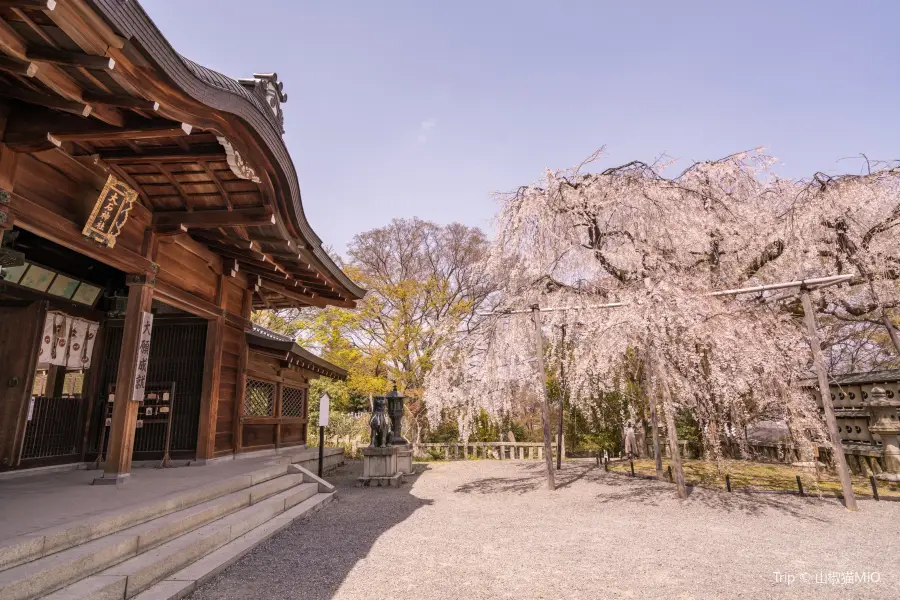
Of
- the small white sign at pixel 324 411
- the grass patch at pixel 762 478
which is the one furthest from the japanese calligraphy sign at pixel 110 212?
the grass patch at pixel 762 478

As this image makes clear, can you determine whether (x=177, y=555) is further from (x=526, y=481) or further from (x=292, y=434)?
(x=292, y=434)

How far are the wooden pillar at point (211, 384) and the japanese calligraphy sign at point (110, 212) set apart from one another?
2.86 metres

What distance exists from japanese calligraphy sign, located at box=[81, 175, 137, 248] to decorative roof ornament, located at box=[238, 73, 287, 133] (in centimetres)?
181

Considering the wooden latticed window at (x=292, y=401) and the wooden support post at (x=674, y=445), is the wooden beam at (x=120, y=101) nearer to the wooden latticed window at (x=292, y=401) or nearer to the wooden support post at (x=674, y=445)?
the wooden support post at (x=674, y=445)

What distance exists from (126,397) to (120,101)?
3.40 metres

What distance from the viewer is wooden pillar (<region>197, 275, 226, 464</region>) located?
7.09 meters

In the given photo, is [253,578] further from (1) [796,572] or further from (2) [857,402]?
(2) [857,402]

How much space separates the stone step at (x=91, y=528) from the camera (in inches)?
106

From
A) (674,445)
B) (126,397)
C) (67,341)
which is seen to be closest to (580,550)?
(674,445)

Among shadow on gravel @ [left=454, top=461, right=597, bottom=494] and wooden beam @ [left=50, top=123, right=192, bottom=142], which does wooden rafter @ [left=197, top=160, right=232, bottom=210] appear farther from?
shadow on gravel @ [left=454, top=461, right=597, bottom=494]

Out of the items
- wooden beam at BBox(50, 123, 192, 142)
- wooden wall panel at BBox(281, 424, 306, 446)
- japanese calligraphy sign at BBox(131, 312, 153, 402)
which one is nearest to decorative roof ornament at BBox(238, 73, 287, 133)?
wooden beam at BBox(50, 123, 192, 142)

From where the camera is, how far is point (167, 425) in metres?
7.09

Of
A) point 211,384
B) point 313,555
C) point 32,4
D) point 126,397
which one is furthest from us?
point 211,384

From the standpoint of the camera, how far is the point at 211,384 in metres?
7.27
